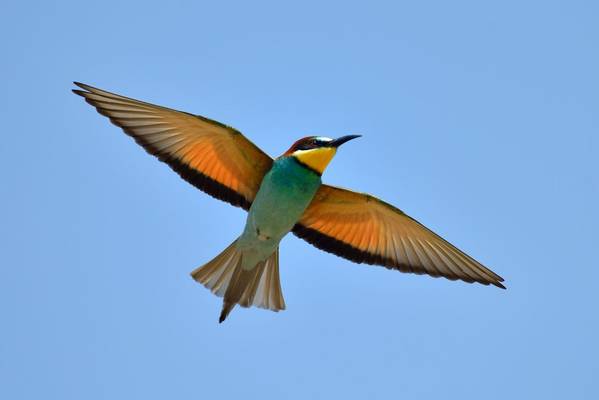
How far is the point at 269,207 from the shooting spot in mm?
7719

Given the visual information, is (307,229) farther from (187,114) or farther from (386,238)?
(187,114)

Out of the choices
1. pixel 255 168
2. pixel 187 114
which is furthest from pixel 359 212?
pixel 187 114

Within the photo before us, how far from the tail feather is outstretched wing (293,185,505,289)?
0.42 metres

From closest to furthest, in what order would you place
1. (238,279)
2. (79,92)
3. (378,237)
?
(79,92)
(238,279)
(378,237)

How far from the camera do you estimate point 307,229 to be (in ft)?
27.4

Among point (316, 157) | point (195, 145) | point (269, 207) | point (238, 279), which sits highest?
point (316, 157)

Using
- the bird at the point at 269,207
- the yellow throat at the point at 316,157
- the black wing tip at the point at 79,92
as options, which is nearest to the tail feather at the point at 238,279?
the bird at the point at 269,207

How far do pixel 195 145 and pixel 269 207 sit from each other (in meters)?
0.76

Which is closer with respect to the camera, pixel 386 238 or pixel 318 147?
pixel 318 147

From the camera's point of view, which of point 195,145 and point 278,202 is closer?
point 278,202

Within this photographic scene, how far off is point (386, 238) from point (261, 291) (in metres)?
1.03

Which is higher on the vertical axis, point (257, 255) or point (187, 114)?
point (187, 114)

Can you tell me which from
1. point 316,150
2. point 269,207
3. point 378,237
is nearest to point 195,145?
point 269,207

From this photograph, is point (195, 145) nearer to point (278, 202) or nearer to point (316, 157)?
point (278, 202)
